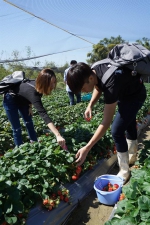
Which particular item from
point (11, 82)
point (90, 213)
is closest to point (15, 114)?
point (11, 82)

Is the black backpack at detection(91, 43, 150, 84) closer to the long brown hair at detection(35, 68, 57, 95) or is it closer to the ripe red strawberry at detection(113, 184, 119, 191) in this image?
the long brown hair at detection(35, 68, 57, 95)

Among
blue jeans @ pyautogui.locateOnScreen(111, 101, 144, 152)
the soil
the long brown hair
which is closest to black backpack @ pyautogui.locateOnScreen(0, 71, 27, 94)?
the long brown hair

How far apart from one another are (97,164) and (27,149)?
1160 millimetres

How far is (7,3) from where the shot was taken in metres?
5.78

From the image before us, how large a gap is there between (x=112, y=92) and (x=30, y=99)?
1.20m

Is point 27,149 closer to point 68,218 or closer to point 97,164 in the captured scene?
point 68,218

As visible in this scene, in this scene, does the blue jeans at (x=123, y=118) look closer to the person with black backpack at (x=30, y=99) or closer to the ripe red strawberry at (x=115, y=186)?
the ripe red strawberry at (x=115, y=186)

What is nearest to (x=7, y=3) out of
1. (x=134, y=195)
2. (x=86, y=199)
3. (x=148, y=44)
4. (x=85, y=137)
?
(x=85, y=137)

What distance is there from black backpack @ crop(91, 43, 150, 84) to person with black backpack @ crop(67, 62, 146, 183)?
0.04 metres

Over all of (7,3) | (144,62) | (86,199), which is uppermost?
(7,3)

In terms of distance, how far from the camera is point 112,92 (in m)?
2.15

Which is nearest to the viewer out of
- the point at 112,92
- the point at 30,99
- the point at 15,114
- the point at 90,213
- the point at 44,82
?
the point at 112,92

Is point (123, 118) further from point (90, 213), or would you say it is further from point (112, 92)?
point (90, 213)

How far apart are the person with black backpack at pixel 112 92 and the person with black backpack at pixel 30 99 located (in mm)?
568
